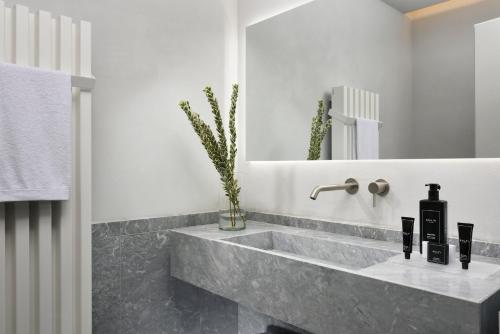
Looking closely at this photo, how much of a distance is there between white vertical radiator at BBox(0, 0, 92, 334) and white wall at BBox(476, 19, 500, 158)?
1243 mm

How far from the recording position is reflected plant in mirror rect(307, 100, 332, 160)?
1.57m

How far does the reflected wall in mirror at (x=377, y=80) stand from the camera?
3.89ft

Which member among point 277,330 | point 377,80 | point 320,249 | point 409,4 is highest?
point 409,4

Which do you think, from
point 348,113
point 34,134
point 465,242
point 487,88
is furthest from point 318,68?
point 34,134

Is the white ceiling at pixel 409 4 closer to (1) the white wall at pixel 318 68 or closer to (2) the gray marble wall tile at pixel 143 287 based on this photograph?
(1) the white wall at pixel 318 68

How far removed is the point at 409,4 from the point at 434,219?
0.79 metres

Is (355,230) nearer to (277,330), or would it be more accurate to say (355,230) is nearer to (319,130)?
(319,130)

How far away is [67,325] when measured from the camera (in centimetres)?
124

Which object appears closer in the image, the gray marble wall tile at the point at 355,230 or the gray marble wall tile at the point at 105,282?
the gray marble wall tile at the point at 355,230

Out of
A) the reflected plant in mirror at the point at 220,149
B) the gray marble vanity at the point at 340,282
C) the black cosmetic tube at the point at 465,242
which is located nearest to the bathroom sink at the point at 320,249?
the gray marble vanity at the point at 340,282

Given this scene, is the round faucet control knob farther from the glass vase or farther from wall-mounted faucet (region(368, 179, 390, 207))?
the glass vase

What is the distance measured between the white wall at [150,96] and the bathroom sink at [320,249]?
0.38 meters

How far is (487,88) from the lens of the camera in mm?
1158

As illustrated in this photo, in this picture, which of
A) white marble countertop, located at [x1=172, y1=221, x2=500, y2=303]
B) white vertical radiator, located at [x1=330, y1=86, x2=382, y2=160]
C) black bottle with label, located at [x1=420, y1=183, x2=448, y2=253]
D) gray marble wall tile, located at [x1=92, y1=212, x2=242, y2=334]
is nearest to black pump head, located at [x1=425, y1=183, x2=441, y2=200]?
black bottle with label, located at [x1=420, y1=183, x2=448, y2=253]
